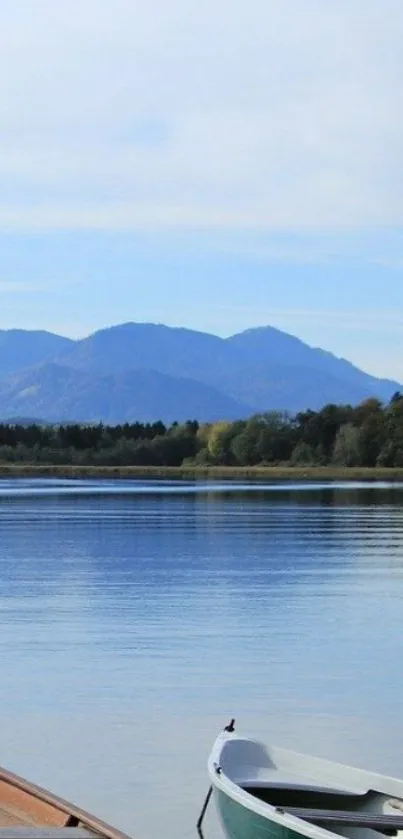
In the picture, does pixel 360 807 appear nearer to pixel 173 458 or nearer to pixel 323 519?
pixel 323 519

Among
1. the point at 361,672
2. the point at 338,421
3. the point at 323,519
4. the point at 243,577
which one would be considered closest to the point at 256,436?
the point at 338,421

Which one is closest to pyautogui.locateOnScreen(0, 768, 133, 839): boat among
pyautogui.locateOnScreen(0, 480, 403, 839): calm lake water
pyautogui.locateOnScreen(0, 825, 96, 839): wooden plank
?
pyautogui.locateOnScreen(0, 825, 96, 839): wooden plank

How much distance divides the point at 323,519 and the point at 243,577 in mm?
31477

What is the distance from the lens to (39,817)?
11531mm

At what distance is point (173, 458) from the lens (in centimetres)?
17800

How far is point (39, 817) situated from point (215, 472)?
519 ft

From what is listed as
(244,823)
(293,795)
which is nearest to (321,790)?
(293,795)

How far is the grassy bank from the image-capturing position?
155250 mm

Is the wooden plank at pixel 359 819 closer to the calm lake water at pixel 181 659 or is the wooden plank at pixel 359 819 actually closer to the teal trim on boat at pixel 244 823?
the teal trim on boat at pixel 244 823

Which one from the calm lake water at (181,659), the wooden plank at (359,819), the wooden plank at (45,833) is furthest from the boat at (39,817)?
the calm lake water at (181,659)

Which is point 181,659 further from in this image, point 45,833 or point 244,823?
point 45,833

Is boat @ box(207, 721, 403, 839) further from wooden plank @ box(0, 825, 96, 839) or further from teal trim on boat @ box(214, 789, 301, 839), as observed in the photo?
wooden plank @ box(0, 825, 96, 839)

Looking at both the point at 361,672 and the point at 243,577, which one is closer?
the point at 361,672

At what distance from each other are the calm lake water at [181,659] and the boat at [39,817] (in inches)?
101
